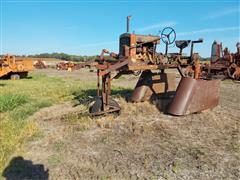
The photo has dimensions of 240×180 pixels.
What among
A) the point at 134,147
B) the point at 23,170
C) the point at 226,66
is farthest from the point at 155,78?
the point at 226,66

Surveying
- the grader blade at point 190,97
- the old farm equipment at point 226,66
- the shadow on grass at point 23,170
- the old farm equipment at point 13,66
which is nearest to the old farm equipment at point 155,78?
the grader blade at point 190,97

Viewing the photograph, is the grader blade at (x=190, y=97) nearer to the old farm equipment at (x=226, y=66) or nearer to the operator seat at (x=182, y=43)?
the operator seat at (x=182, y=43)

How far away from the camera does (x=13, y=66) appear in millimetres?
18141

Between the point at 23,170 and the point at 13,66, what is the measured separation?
15.6m

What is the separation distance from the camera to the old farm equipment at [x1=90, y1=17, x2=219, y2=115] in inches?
260

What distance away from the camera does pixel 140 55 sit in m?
8.25

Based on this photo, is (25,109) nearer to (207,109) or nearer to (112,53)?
(112,53)

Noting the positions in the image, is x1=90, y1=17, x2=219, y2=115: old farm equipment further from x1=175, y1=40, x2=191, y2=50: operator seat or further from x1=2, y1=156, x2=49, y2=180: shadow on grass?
x1=2, y1=156, x2=49, y2=180: shadow on grass

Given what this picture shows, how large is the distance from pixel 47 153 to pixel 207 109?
430 centimetres

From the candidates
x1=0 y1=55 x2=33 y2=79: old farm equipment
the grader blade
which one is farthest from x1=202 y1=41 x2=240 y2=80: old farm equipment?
x1=0 y1=55 x2=33 y2=79: old farm equipment

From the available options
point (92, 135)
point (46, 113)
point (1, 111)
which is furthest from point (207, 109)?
point (1, 111)

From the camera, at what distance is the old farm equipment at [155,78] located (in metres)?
6.61

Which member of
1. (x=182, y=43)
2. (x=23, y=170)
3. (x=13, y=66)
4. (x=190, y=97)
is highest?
(x=182, y=43)

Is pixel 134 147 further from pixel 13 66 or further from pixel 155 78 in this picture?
pixel 13 66
